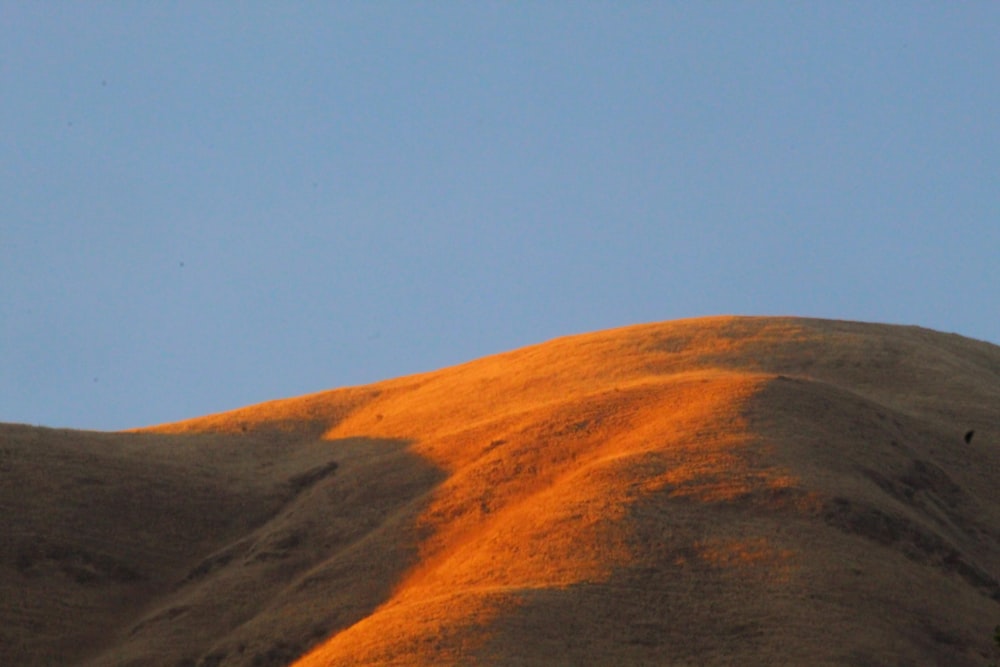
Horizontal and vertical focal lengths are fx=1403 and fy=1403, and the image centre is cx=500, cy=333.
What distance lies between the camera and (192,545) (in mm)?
48594

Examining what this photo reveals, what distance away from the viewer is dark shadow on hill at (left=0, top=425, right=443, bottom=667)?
133ft

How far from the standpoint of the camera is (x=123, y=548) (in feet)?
156

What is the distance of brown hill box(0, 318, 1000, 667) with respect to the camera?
1347 inches

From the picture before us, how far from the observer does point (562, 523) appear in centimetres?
3922

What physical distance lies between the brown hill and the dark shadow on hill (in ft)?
0.37

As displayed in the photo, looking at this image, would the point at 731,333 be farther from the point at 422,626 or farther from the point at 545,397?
the point at 422,626

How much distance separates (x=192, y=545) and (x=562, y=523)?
1568 cm

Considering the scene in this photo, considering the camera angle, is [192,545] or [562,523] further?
[192,545]

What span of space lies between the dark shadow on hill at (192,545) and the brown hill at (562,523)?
11 centimetres

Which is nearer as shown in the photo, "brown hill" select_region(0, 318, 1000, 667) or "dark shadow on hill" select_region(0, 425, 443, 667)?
"brown hill" select_region(0, 318, 1000, 667)

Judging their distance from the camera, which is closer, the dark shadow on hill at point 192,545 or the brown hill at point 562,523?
the brown hill at point 562,523

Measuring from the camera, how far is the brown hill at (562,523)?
112 feet

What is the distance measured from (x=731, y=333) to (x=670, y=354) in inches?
157

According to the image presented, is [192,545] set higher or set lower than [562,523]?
higher
